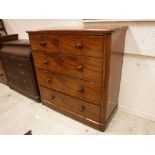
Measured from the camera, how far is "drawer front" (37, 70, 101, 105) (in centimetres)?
128

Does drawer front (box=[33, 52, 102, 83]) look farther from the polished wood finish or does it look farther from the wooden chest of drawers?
the polished wood finish

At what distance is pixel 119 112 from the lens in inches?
67.1

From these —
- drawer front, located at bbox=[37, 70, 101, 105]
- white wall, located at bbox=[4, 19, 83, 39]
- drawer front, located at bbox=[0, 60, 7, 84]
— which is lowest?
drawer front, located at bbox=[0, 60, 7, 84]

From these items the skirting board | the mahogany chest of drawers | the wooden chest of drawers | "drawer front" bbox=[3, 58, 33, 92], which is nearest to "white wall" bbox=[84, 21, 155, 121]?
the skirting board

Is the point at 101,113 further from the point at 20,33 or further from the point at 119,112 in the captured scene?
the point at 20,33

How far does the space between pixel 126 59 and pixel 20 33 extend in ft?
6.26

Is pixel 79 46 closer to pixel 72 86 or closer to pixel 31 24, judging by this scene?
pixel 72 86

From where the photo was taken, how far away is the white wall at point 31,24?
1.75 meters

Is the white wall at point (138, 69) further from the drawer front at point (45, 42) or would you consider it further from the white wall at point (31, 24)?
the drawer front at point (45, 42)

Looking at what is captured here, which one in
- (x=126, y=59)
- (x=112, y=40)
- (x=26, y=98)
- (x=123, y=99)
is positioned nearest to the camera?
(x=112, y=40)

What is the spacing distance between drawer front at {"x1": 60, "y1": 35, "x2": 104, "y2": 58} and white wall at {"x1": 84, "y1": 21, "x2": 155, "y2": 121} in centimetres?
40

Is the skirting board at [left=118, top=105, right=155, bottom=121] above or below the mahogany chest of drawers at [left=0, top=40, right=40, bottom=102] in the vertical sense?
below

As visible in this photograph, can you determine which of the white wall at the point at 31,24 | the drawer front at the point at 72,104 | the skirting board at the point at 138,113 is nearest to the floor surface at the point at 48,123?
the skirting board at the point at 138,113
